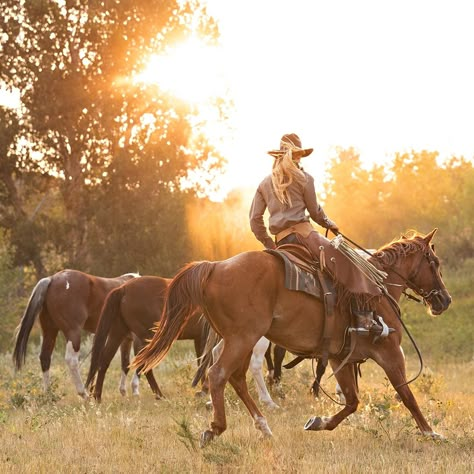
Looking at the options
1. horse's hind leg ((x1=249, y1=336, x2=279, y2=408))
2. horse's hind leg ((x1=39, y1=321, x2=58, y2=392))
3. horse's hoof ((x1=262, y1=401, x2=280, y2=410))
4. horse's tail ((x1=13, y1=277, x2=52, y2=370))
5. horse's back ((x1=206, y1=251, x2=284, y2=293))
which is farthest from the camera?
horse's hind leg ((x1=39, y1=321, x2=58, y2=392))

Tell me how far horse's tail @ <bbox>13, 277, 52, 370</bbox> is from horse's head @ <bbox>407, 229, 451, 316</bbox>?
6.21 meters

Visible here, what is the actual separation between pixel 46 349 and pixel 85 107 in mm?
16619

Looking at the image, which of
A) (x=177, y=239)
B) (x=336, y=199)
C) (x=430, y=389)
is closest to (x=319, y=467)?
(x=430, y=389)

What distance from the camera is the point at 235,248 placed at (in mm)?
29766

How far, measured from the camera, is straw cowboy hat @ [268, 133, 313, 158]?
7.79 m

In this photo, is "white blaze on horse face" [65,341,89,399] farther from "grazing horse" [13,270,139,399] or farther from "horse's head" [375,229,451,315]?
"horse's head" [375,229,451,315]

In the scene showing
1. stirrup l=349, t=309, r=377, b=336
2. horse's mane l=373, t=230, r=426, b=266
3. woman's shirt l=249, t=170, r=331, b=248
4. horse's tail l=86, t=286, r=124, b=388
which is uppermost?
woman's shirt l=249, t=170, r=331, b=248

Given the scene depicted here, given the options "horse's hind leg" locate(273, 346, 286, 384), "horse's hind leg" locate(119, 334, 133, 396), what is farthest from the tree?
"horse's hind leg" locate(273, 346, 286, 384)

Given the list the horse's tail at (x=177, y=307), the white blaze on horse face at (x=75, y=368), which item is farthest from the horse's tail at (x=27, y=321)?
the horse's tail at (x=177, y=307)

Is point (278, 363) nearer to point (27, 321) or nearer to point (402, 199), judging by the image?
point (27, 321)

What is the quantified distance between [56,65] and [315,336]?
75.3 feet

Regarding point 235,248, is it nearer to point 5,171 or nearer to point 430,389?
point 5,171

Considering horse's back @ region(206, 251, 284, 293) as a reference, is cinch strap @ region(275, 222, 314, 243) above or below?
above

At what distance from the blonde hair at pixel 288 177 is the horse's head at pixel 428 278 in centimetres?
170
